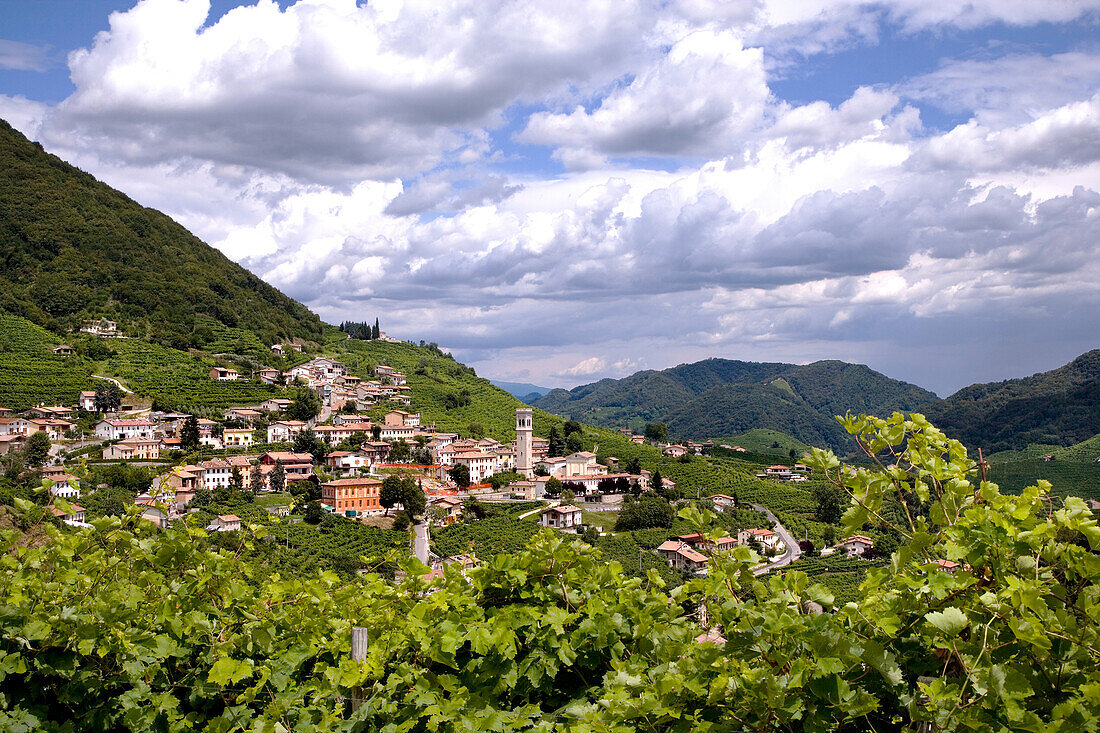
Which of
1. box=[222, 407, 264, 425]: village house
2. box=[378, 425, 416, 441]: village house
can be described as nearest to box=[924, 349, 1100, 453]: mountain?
box=[378, 425, 416, 441]: village house

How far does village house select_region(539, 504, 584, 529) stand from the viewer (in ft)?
137

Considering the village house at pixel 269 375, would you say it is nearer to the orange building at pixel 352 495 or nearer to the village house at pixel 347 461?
the village house at pixel 347 461

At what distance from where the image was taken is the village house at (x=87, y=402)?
1977 inches

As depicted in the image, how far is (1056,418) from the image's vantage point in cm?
8831

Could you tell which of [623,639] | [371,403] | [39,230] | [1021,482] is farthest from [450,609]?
[39,230]

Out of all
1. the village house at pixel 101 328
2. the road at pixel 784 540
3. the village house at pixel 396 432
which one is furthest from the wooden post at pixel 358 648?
the village house at pixel 101 328

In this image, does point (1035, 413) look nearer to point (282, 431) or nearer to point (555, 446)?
point (555, 446)

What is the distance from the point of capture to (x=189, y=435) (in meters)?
46.2

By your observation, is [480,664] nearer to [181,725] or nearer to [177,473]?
[181,725]

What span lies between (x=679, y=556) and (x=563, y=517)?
870cm

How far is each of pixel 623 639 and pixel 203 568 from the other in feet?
7.69

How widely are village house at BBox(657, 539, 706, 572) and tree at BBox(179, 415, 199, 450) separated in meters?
29.5

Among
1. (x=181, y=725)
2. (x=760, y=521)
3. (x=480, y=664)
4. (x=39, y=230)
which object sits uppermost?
(x=39, y=230)

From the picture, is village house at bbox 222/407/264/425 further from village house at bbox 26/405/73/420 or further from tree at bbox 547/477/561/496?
tree at bbox 547/477/561/496
